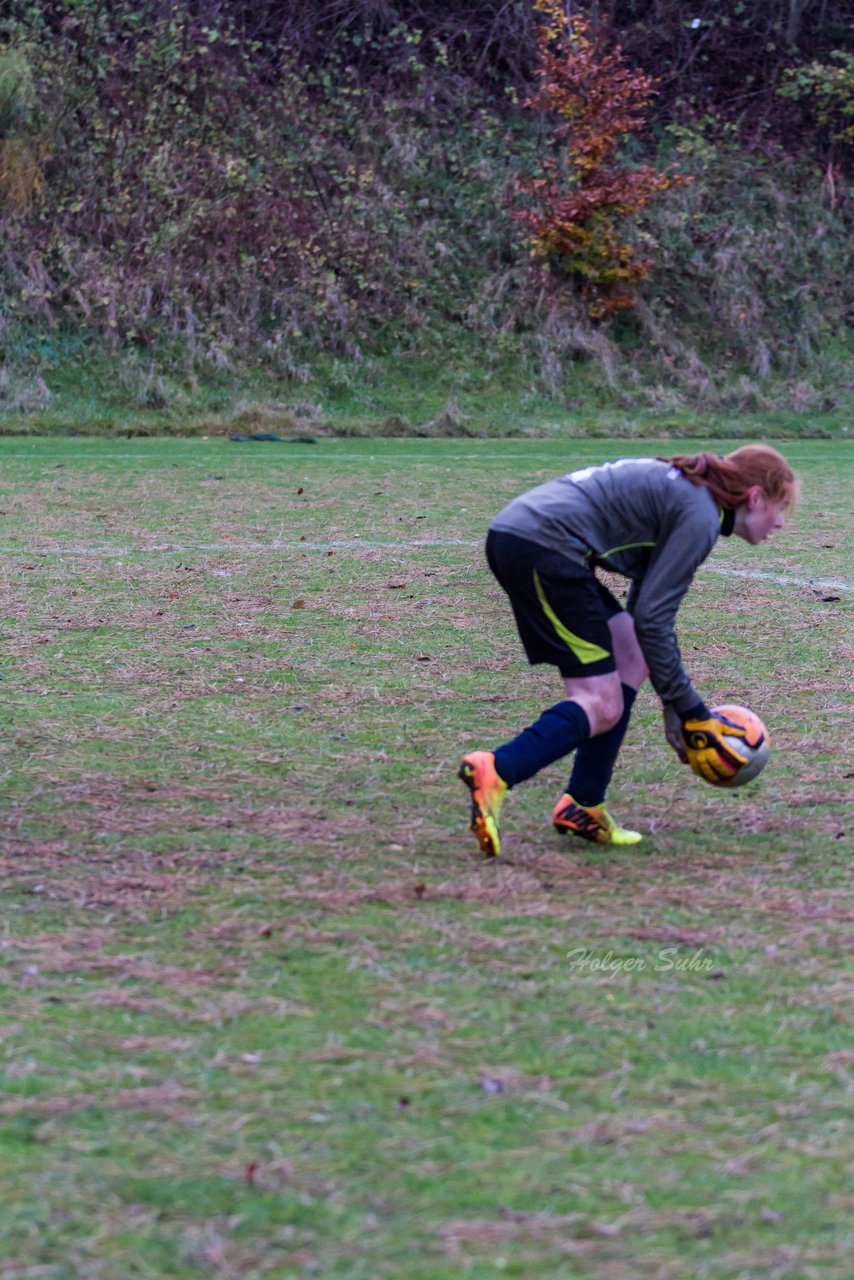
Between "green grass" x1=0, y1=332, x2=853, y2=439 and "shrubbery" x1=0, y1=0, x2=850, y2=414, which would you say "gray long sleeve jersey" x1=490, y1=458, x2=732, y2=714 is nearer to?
"green grass" x1=0, y1=332, x2=853, y2=439

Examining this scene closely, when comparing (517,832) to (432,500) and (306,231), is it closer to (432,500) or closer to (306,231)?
(432,500)

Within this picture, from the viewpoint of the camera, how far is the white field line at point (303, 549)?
9.93 m

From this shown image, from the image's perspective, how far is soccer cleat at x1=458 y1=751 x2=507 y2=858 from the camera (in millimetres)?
4387

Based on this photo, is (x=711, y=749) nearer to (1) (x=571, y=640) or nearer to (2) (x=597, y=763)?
(2) (x=597, y=763)

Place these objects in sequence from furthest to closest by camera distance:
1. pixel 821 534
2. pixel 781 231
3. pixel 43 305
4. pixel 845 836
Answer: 1. pixel 781 231
2. pixel 43 305
3. pixel 821 534
4. pixel 845 836

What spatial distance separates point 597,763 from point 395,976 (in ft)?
4.50

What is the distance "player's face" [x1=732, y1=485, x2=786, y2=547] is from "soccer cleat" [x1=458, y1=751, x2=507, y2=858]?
996mm

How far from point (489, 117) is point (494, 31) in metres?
1.94

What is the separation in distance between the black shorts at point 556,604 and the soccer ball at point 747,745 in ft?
1.33

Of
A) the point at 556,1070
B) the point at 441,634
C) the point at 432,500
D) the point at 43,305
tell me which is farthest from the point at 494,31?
the point at 556,1070

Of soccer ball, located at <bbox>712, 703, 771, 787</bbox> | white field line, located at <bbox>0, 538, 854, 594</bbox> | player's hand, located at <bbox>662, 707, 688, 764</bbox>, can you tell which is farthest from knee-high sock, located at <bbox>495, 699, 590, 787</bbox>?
white field line, located at <bbox>0, 538, 854, 594</bbox>

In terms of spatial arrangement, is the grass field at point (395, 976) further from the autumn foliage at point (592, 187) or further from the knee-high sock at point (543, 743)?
the autumn foliage at point (592, 187)

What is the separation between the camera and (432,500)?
44.5ft

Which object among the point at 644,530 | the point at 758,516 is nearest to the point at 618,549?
the point at 644,530
